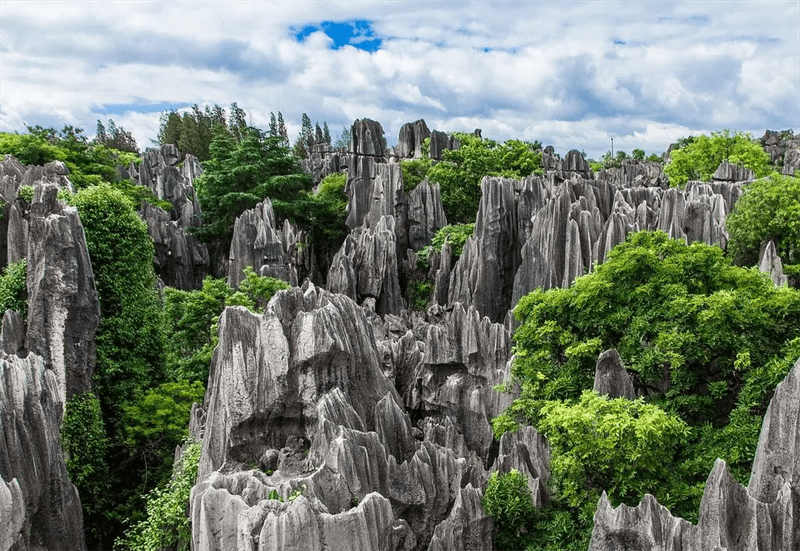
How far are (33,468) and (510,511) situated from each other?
35.4ft

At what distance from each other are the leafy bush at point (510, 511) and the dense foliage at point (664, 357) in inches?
33.7

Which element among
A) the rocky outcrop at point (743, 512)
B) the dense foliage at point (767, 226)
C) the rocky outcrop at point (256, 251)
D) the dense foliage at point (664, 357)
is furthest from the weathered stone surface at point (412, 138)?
the rocky outcrop at point (743, 512)

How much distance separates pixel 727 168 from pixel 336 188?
1134 inches

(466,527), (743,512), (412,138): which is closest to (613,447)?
(743,512)

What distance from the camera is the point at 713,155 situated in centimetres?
5322

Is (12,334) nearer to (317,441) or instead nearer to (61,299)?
(61,299)

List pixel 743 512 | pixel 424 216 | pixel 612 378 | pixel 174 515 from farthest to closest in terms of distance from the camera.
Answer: pixel 424 216, pixel 174 515, pixel 612 378, pixel 743 512

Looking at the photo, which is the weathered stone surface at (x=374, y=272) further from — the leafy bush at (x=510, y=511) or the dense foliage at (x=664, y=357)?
the leafy bush at (x=510, y=511)

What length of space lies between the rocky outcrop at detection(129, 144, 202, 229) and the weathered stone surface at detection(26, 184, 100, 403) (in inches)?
977

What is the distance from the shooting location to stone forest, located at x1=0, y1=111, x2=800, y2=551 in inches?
445

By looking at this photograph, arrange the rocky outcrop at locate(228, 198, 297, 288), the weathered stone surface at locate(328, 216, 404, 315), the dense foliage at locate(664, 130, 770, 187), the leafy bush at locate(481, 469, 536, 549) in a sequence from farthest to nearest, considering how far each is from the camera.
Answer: the dense foliage at locate(664, 130, 770, 187)
the weathered stone surface at locate(328, 216, 404, 315)
the rocky outcrop at locate(228, 198, 297, 288)
the leafy bush at locate(481, 469, 536, 549)

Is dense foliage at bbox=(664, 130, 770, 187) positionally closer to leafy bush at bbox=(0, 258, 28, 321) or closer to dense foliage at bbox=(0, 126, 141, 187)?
dense foliage at bbox=(0, 126, 141, 187)

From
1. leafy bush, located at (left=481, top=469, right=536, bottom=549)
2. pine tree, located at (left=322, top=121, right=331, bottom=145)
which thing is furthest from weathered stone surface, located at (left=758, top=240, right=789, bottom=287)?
pine tree, located at (left=322, top=121, right=331, bottom=145)

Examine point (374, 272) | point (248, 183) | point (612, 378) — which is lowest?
point (612, 378)
